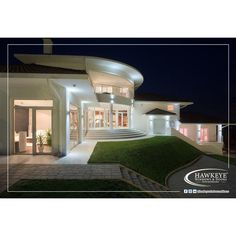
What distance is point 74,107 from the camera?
10.4 metres

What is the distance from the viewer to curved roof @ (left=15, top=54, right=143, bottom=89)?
11033 mm

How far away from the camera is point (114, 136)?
43.6ft

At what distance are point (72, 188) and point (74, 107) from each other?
20.6 ft

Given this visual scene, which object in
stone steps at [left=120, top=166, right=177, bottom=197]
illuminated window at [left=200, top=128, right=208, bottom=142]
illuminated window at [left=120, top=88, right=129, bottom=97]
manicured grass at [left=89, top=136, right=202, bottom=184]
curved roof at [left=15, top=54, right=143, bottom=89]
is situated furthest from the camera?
illuminated window at [left=200, top=128, right=208, bottom=142]

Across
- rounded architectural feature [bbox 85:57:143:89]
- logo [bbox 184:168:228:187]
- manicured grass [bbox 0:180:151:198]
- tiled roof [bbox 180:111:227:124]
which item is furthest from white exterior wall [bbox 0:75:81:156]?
tiled roof [bbox 180:111:227:124]

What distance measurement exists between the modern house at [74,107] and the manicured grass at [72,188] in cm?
289

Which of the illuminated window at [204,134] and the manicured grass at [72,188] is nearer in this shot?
the manicured grass at [72,188]

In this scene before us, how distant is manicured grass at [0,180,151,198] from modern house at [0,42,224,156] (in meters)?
2.89

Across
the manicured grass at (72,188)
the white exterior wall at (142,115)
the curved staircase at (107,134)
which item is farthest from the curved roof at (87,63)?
the manicured grass at (72,188)

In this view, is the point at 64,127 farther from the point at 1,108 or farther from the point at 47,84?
the point at 1,108

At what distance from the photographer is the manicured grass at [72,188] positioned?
4621 mm

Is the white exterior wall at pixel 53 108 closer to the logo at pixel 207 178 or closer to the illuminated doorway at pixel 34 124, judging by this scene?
the illuminated doorway at pixel 34 124

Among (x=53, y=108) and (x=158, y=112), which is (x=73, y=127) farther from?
(x=158, y=112)

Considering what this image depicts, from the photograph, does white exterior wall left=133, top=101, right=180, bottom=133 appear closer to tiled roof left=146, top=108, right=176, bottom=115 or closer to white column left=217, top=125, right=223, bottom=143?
tiled roof left=146, top=108, right=176, bottom=115
